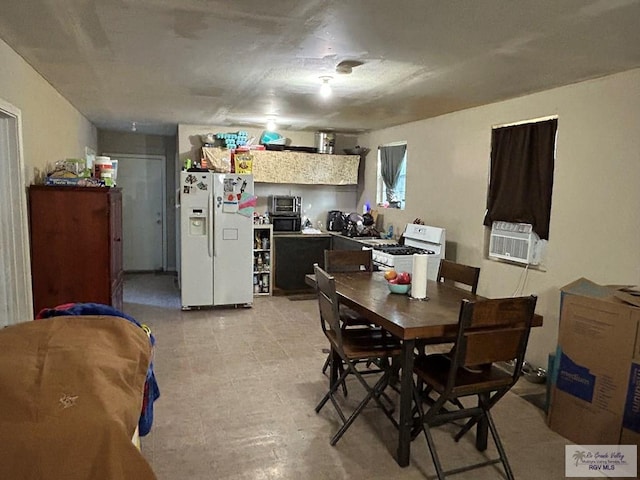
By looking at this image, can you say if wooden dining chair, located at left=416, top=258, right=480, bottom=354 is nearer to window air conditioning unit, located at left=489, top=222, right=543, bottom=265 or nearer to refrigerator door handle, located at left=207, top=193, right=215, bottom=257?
window air conditioning unit, located at left=489, top=222, right=543, bottom=265

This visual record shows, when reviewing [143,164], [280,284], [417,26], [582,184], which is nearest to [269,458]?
[417,26]

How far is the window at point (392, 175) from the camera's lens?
5695 millimetres

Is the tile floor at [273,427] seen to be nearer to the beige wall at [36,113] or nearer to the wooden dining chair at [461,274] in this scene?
the wooden dining chair at [461,274]

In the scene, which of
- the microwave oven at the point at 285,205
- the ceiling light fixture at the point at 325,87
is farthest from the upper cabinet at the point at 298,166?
the ceiling light fixture at the point at 325,87

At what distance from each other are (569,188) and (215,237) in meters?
3.66

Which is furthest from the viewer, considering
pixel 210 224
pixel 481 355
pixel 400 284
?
pixel 210 224

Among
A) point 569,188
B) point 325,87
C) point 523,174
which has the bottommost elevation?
point 569,188

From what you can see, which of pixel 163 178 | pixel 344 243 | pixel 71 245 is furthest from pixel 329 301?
pixel 163 178

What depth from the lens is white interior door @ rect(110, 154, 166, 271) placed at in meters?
7.28

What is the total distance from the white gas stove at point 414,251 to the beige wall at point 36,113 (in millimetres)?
3088

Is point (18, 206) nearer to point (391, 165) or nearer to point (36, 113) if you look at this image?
point (36, 113)

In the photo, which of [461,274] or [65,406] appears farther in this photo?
[461,274]

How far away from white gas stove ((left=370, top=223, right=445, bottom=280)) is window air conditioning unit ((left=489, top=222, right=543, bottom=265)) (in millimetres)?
555

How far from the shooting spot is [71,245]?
3.25 meters
